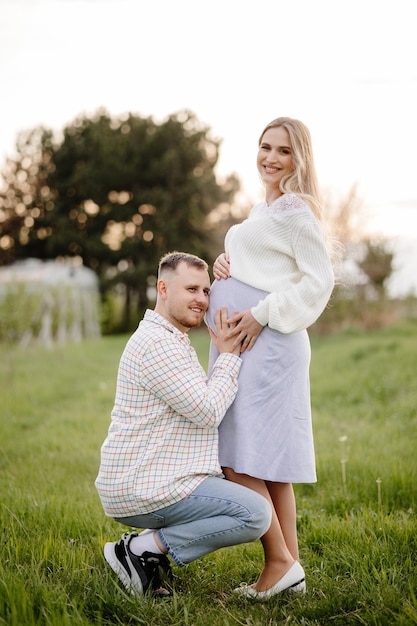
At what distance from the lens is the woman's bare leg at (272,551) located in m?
2.85

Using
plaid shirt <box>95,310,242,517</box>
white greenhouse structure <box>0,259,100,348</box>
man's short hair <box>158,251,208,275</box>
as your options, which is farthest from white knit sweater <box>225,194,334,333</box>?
white greenhouse structure <box>0,259,100,348</box>

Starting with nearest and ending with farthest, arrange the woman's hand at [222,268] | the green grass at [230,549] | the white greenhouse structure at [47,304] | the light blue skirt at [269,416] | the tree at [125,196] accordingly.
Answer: the green grass at [230,549], the light blue skirt at [269,416], the woman's hand at [222,268], the white greenhouse structure at [47,304], the tree at [125,196]

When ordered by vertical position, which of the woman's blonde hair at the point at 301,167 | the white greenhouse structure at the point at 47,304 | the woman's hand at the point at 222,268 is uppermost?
the woman's blonde hair at the point at 301,167

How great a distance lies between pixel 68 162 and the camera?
93.9ft

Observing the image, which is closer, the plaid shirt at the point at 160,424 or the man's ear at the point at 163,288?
the plaid shirt at the point at 160,424

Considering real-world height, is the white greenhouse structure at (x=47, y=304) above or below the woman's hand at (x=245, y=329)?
below

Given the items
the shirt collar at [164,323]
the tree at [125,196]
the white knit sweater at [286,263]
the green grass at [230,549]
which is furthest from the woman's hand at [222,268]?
the tree at [125,196]

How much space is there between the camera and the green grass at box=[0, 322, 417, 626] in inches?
102

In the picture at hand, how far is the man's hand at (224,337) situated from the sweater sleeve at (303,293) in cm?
15

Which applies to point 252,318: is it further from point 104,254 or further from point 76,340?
point 104,254

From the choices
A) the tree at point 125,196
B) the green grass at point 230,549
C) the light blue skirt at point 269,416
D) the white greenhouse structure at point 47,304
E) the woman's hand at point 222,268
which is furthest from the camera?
the tree at point 125,196

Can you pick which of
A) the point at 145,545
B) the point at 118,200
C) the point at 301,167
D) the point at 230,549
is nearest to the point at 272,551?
the point at 145,545

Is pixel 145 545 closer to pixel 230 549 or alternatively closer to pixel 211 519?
pixel 211 519

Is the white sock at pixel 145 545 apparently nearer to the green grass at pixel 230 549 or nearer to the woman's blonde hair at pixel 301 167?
the green grass at pixel 230 549
